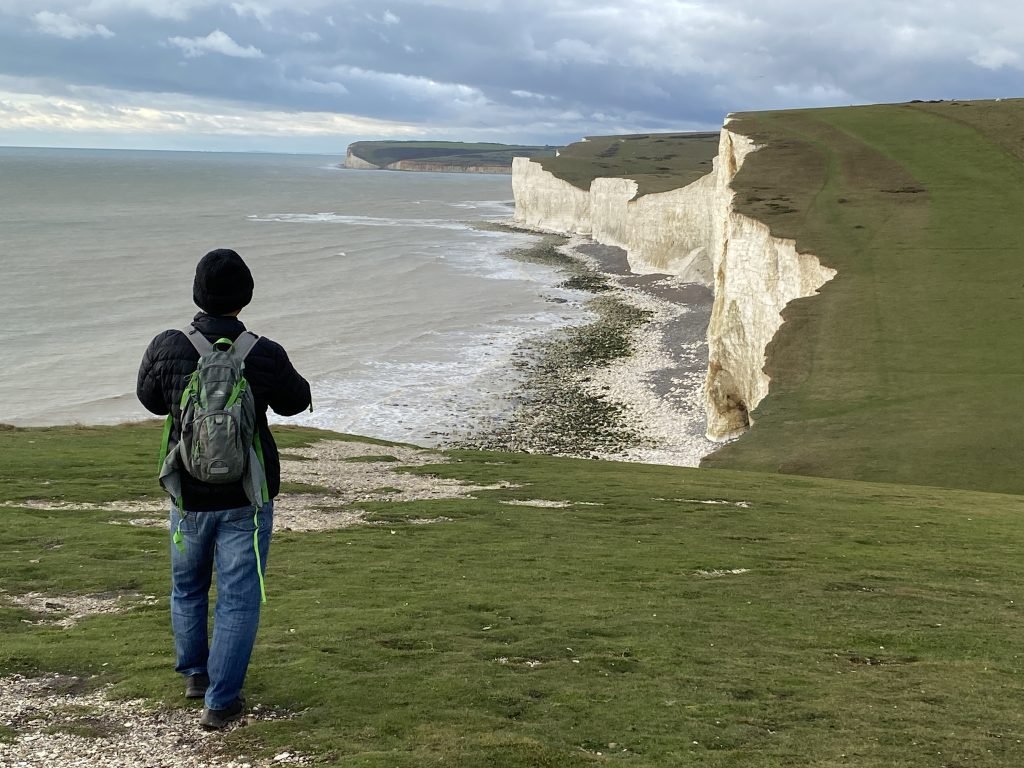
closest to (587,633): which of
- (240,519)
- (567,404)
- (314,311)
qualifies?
(240,519)

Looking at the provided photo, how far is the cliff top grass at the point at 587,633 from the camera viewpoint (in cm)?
769

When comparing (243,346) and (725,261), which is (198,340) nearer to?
(243,346)

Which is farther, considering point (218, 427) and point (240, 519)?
point (240, 519)

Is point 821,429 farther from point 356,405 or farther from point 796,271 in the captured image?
point 356,405

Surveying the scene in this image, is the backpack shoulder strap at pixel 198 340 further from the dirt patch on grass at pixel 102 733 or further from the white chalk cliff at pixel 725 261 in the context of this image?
the white chalk cliff at pixel 725 261

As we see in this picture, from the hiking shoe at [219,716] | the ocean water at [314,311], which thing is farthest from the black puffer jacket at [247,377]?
the ocean water at [314,311]

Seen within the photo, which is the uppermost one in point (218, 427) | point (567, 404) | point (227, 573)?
point (218, 427)

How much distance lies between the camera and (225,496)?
7.33m

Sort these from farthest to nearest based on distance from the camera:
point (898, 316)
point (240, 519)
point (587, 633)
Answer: point (898, 316) < point (587, 633) < point (240, 519)

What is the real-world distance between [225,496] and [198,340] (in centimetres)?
125

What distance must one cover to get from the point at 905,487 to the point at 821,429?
17.7 ft

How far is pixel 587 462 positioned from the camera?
1264 inches

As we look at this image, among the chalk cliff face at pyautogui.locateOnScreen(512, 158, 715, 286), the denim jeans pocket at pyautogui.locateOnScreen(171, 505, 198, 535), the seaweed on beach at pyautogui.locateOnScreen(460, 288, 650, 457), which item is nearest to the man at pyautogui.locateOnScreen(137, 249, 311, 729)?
the denim jeans pocket at pyautogui.locateOnScreen(171, 505, 198, 535)

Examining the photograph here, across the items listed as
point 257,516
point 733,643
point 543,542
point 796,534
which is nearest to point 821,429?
point 796,534
